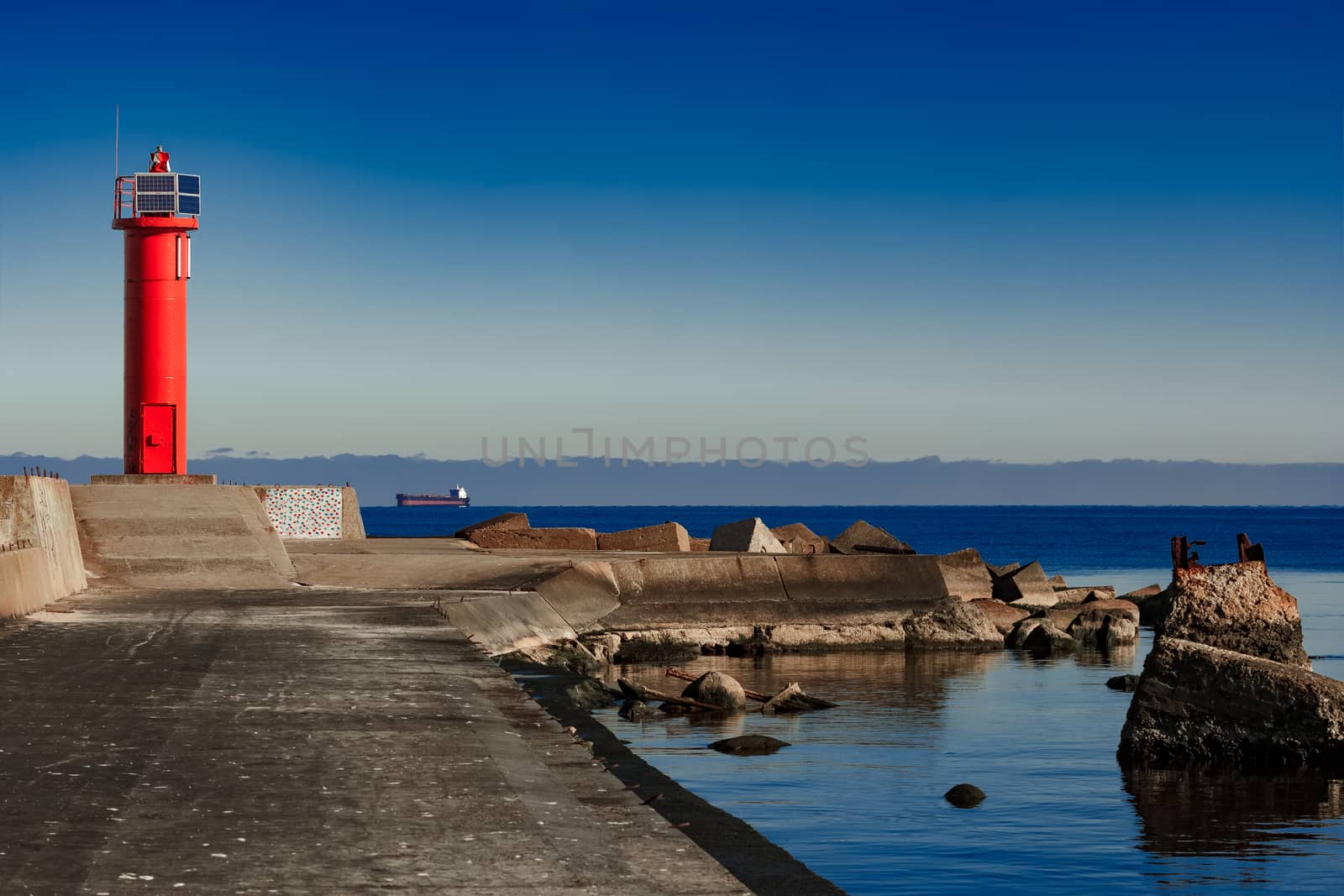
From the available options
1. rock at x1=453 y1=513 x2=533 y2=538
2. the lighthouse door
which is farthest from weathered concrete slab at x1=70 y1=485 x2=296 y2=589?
rock at x1=453 y1=513 x2=533 y2=538

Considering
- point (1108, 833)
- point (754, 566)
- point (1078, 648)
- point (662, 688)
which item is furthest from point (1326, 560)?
point (1108, 833)

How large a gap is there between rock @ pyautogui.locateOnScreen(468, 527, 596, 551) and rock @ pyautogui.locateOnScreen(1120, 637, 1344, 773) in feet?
56.7

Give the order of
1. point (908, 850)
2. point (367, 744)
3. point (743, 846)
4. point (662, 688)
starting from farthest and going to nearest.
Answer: point (662, 688) → point (908, 850) → point (367, 744) → point (743, 846)

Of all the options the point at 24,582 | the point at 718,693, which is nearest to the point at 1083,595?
the point at 718,693

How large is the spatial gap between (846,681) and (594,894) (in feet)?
48.1

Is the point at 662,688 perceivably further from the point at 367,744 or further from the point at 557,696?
the point at 367,744

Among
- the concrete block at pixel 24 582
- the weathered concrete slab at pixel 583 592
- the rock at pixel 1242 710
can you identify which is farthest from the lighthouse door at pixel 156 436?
the rock at pixel 1242 710

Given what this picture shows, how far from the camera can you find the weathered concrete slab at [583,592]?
20891mm

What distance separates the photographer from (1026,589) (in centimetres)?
3203

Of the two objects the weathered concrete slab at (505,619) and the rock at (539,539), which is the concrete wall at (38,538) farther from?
the rock at (539,539)

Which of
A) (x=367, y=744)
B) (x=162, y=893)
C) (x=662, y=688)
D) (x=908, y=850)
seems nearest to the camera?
(x=162, y=893)

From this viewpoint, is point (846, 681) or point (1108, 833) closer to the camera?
point (1108, 833)

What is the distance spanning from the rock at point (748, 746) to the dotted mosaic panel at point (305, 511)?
17.7 m

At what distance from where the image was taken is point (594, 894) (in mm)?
5016
